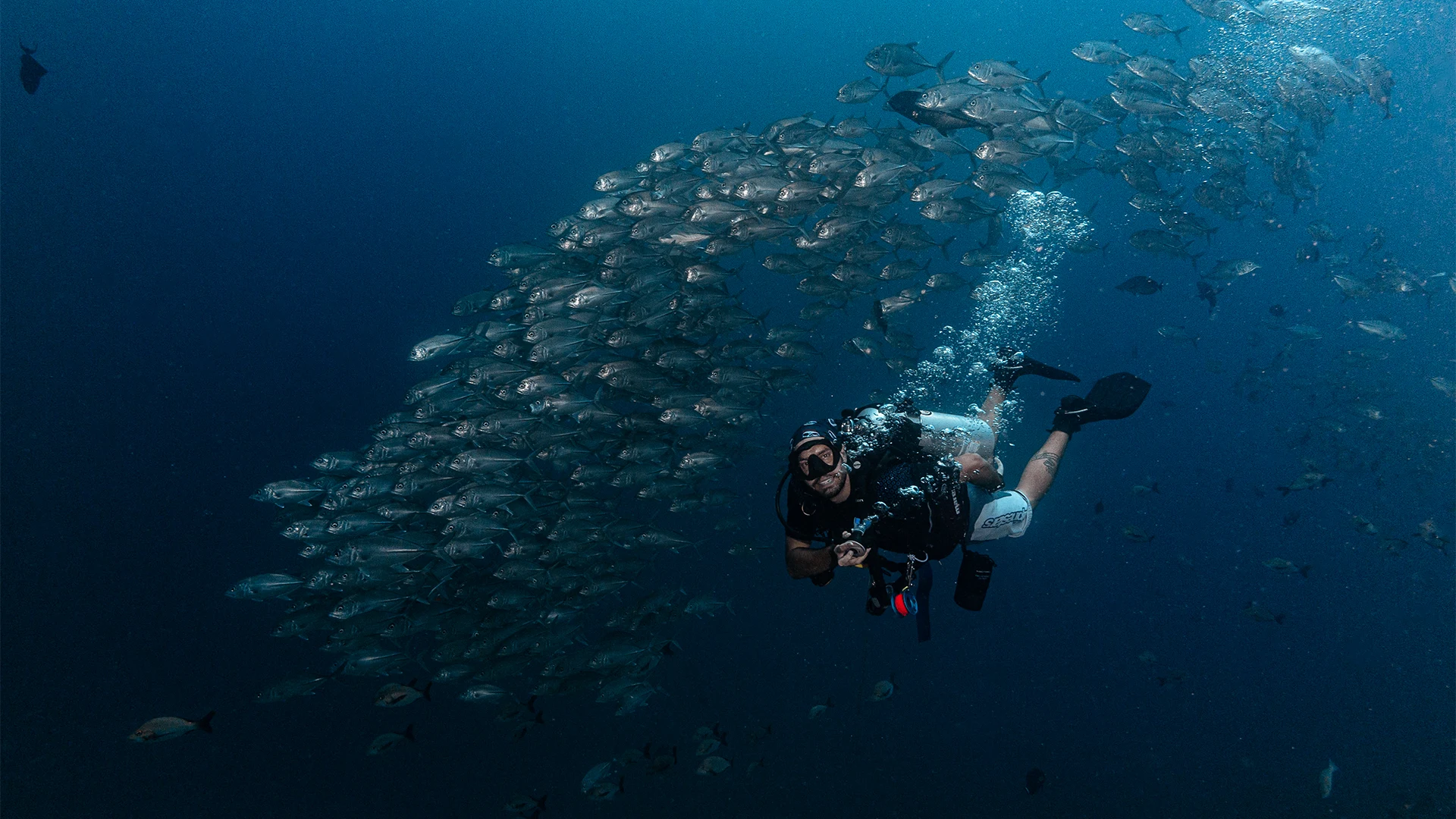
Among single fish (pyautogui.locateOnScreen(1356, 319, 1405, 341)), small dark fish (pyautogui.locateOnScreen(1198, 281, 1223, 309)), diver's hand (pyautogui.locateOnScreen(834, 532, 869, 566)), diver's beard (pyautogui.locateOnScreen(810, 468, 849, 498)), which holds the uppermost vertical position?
diver's beard (pyautogui.locateOnScreen(810, 468, 849, 498))

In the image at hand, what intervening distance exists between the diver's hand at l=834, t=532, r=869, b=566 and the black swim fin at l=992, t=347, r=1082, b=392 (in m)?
3.31

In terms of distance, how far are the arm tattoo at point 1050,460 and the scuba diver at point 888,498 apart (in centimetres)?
128

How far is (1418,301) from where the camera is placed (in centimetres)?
2780

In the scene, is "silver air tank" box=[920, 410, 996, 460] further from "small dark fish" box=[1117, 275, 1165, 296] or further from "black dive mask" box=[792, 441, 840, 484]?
"small dark fish" box=[1117, 275, 1165, 296]

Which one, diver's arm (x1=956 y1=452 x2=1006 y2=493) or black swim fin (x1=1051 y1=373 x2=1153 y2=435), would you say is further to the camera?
black swim fin (x1=1051 y1=373 x2=1153 y2=435)

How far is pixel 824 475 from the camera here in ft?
10.6

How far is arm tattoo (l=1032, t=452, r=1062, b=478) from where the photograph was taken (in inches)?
204

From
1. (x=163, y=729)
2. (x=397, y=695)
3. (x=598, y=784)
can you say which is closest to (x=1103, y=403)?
(x=598, y=784)

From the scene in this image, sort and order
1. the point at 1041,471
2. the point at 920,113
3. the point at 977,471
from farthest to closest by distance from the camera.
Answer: the point at 920,113 < the point at 1041,471 < the point at 977,471

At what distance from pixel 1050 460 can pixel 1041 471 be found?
13cm

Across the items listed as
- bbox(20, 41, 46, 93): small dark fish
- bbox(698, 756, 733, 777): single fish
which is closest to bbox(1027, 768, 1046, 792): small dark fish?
bbox(698, 756, 733, 777): single fish

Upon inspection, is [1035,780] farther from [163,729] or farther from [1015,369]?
[163,729]

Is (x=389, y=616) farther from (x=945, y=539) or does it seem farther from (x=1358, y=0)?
(x=1358, y=0)

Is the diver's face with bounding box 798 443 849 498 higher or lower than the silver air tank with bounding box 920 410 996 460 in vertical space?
higher
